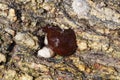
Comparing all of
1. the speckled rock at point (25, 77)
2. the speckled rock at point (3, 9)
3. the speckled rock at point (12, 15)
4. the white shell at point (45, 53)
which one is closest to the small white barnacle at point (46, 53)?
the white shell at point (45, 53)

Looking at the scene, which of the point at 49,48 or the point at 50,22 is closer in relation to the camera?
the point at 49,48

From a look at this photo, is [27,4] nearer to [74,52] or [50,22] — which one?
[50,22]

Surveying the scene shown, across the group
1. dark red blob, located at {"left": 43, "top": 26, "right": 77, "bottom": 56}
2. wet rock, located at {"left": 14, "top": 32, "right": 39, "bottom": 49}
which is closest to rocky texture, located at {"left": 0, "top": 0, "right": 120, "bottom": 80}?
wet rock, located at {"left": 14, "top": 32, "right": 39, "bottom": 49}

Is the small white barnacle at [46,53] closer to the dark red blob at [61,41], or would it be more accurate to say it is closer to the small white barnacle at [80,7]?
the dark red blob at [61,41]

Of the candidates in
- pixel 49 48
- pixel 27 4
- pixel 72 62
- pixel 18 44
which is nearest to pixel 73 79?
pixel 72 62

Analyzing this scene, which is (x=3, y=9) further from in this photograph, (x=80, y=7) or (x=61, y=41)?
(x=80, y=7)

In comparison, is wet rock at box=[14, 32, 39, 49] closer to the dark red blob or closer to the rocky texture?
the rocky texture

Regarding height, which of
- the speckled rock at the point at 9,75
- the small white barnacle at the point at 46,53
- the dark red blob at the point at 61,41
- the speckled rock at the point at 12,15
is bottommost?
the speckled rock at the point at 9,75
